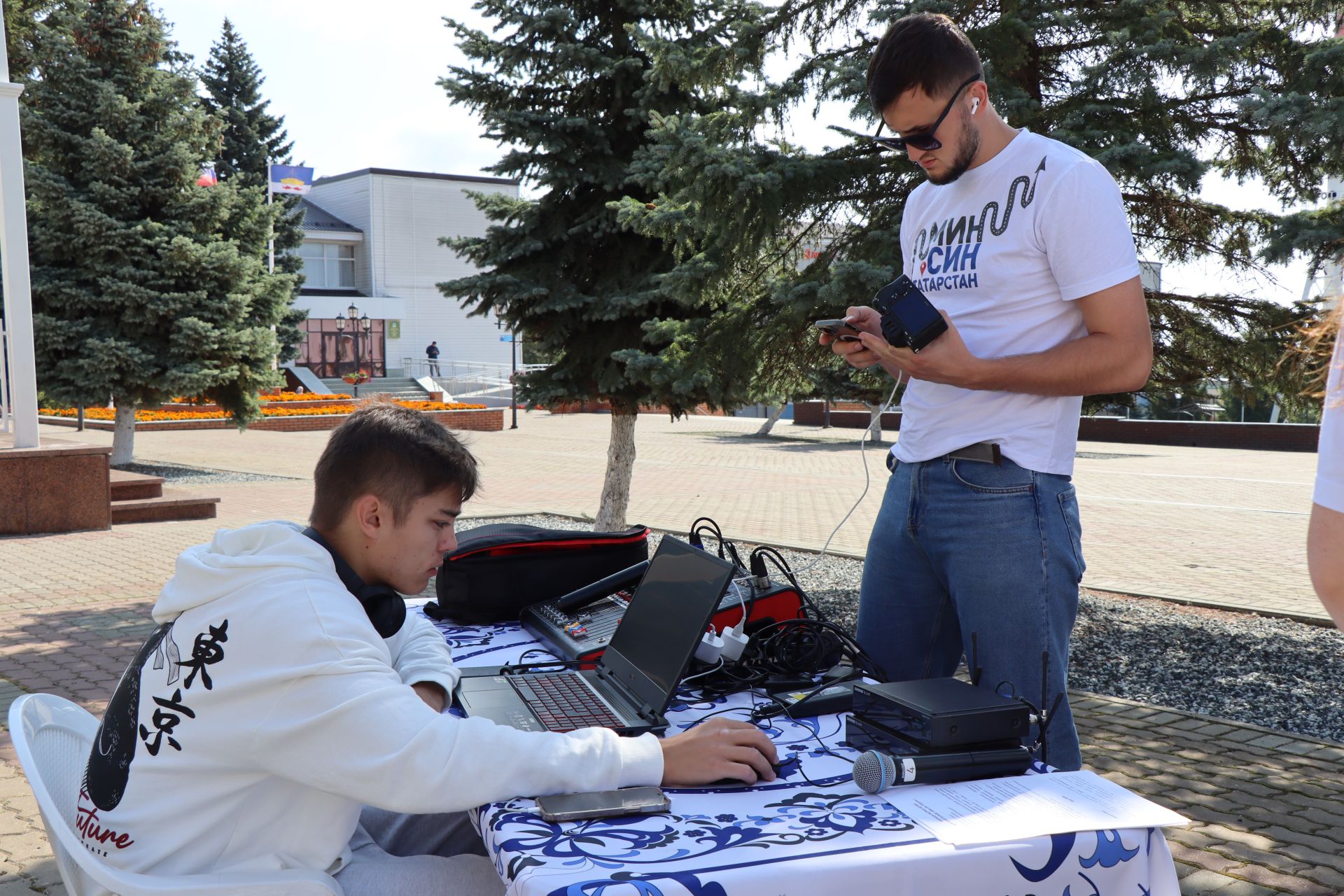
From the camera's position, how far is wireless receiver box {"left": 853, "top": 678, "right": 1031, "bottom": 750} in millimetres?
1723

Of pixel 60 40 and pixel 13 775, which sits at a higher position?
pixel 60 40

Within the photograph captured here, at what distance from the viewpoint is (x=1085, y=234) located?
2266 mm

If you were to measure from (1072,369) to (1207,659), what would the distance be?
16.4ft

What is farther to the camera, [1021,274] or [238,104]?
[238,104]

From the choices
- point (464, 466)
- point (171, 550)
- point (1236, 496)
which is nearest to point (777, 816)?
point (464, 466)

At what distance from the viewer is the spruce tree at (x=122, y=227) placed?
16.2 metres

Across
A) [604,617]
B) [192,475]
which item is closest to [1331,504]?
[604,617]

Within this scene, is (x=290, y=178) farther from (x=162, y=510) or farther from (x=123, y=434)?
(x=162, y=510)

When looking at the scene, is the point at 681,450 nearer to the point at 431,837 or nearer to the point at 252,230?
the point at 252,230

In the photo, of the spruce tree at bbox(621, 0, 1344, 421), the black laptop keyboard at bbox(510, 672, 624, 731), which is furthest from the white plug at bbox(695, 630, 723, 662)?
the spruce tree at bbox(621, 0, 1344, 421)

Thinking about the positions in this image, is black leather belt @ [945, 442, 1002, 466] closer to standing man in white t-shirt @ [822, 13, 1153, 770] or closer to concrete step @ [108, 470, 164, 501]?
standing man in white t-shirt @ [822, 13, 1153, 770]

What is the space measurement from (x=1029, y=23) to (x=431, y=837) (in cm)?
570

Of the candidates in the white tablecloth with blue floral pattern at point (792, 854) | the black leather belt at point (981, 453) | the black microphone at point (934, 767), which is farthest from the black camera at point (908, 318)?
the white tablecloth with blue floral pattern at point (792, 854)

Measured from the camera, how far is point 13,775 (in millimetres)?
4348
